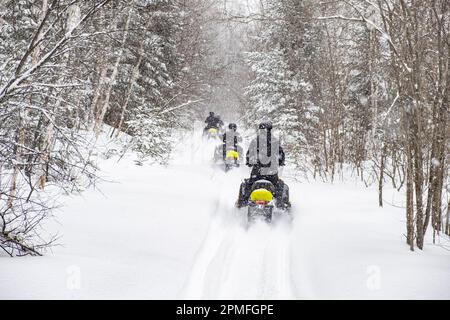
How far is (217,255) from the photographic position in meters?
5.59

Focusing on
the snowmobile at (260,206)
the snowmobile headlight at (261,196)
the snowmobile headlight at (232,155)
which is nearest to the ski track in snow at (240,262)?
the snowmobile at (260,206)

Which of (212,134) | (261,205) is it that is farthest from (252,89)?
(261,205)

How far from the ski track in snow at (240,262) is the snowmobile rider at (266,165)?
52 centimetres

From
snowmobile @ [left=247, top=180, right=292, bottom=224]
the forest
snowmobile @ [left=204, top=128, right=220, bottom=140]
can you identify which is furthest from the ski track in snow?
snowmobile @ [left=204, top=128, right=220, bottom=140]

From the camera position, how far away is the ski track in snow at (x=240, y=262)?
14.2ft

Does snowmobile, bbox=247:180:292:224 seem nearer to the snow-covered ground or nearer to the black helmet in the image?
the snow-covered ground

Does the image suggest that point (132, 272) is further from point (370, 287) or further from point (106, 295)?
point (370, 287)

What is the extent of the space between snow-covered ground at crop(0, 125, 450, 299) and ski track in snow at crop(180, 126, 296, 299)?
15 millimetres

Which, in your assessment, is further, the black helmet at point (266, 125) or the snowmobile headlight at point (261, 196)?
the black helmet at point (266, 125)

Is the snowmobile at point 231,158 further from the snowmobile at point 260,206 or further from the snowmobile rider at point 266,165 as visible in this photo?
the snowmobile at point 260,206

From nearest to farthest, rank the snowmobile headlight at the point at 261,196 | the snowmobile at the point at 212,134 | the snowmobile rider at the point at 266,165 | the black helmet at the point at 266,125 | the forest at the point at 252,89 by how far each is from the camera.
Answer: the forest at the point at 252,89 < the snowmobile headlight at the point at 261,196 < the snowmobile rider at the point at 266,165 < the black helmet at the point at 266,125 < the snowmobile at the point at 212,134
